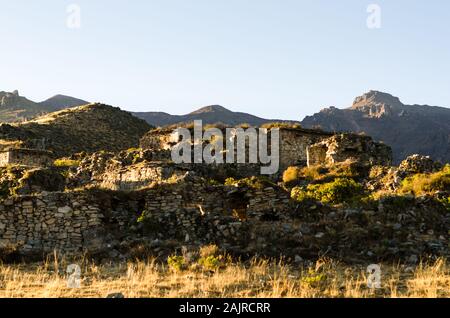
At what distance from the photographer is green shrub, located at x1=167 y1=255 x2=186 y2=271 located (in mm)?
9234

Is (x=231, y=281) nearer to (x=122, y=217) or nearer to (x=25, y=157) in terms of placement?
(x=122, y=217)

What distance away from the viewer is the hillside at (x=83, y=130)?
4800cm

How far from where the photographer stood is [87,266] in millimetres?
10008

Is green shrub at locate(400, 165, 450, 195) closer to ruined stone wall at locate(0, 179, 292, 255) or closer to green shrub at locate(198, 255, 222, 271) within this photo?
ruined stone wall at locate(0, 179, 292, 255)

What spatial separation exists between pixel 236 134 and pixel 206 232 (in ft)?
53.7

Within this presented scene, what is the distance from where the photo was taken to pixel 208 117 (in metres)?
117

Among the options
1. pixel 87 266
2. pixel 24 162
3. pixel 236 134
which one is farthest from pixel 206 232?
pixel 24 162

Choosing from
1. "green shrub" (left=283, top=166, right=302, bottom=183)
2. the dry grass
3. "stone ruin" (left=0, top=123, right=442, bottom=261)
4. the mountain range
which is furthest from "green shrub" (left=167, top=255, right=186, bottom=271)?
the mountain range

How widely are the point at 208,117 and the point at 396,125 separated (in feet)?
127

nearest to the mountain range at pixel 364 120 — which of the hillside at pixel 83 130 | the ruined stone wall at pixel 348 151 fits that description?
the hillside at pixel 83 130

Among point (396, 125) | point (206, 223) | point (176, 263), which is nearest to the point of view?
point (176, 263)

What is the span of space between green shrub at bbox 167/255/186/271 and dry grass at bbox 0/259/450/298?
0.10m

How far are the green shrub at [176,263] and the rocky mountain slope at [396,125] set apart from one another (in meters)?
80.4

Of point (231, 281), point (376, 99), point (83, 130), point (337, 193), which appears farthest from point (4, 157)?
point (376, 99)
